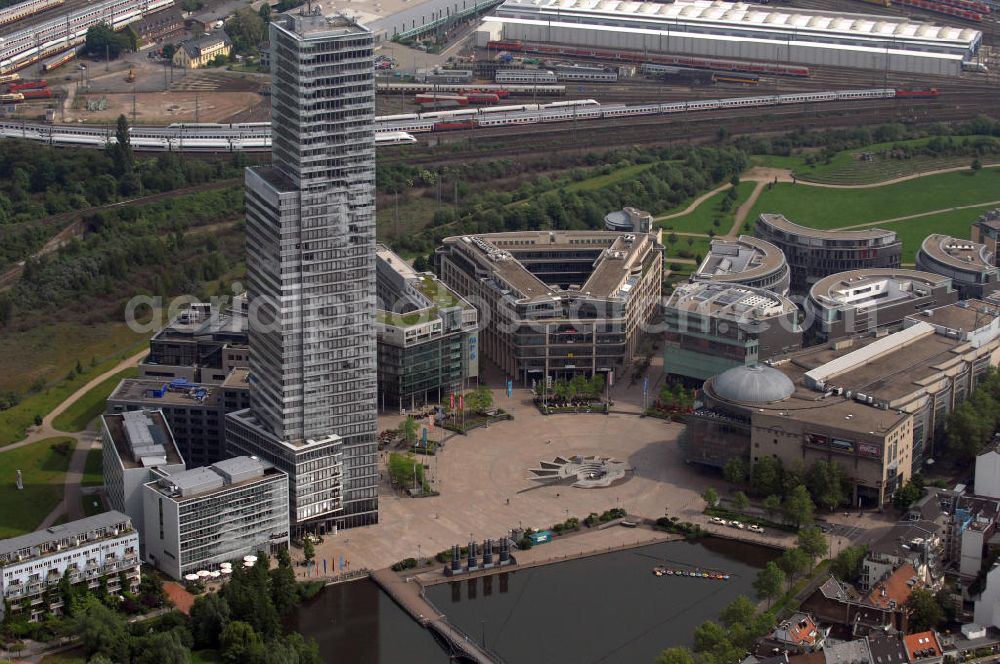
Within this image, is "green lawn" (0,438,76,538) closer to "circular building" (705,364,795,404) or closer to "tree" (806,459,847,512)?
"circular building" (705,364,795,404)

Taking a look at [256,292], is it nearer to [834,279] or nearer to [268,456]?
[268,456]

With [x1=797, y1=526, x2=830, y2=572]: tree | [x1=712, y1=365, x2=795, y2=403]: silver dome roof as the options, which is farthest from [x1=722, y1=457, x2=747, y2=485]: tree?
[x1=797, y1=526, x2=830, y2=572]: tree

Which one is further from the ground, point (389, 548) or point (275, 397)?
point (275, 397)

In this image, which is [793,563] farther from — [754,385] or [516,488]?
[516,488]

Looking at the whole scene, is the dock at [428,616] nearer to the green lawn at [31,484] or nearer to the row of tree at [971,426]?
the green lawn at [31,484]

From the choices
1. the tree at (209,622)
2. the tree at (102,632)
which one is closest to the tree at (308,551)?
the tree at (209,622)

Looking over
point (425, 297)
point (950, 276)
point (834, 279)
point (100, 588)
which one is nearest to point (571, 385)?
point (425, 297)
